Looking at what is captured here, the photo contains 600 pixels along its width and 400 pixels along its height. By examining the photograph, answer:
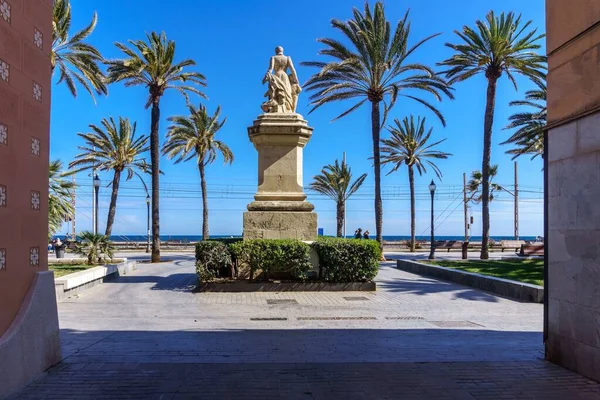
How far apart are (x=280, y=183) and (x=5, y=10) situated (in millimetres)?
10055

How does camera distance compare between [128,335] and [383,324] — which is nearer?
[128,335]

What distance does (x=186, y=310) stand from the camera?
420 inches

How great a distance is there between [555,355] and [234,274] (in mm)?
8928

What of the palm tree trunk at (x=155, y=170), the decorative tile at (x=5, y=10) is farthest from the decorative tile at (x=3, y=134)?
the palm tree trunk at (x=155, y=170)

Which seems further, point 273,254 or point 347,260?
point 347,260

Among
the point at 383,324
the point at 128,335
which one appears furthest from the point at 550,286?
the point at 128,335

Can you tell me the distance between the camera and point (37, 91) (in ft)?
18.5

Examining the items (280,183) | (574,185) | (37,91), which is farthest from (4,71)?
(280,183)

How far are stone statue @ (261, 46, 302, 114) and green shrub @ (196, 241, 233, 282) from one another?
14.5ft

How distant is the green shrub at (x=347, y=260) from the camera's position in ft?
43.4

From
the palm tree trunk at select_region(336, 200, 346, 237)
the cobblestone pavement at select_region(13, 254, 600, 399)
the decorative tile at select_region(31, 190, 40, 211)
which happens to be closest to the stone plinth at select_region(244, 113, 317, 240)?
the cobblestone pavement at select_region(13, 254, 600, 399)

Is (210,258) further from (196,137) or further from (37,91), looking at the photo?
(196,137)

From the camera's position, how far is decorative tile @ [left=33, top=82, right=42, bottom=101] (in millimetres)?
5578

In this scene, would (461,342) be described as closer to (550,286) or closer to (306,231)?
(550,286)
